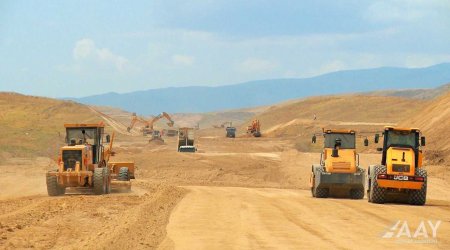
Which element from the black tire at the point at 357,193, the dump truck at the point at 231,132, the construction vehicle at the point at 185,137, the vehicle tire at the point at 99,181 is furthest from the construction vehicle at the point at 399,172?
the dump truck at the point at 231,132

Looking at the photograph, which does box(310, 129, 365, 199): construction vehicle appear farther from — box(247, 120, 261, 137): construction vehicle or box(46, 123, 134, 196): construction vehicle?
box(247, 120, 261, 137): construction vehicle

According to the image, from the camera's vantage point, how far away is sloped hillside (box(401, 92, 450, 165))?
4988cm

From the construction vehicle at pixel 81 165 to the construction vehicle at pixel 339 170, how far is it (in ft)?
27.4

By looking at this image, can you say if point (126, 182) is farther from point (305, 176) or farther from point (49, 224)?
point (305, 176)

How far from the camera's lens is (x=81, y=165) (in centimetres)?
2864

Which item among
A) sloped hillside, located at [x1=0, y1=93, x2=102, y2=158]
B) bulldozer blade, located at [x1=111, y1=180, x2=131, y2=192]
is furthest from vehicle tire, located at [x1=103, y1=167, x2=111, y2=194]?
sloped hillside, located at [x1=0, y1=93, x2=102, y2=158]

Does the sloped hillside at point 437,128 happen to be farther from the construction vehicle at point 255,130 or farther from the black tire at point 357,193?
the construction vehicle at point 255,130

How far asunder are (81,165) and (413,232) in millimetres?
15431

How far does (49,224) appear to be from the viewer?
1842cm

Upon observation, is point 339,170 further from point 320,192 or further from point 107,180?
point 107,180

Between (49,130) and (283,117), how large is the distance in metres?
70.5

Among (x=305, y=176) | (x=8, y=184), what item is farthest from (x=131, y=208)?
(x=305, y=176)

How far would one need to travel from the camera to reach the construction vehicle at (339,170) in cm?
2708

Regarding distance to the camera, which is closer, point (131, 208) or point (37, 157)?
point (131, 208)
